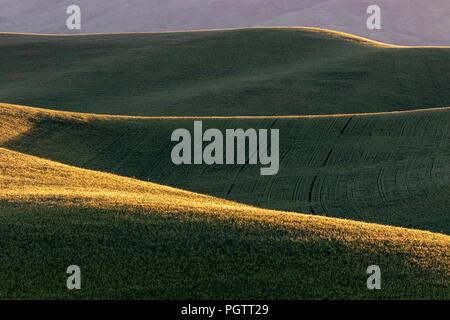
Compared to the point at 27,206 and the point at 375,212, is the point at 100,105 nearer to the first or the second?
the point at 375,212

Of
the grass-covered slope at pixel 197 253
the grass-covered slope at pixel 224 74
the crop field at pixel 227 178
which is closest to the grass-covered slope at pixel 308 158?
the crop field at pixel 227 178

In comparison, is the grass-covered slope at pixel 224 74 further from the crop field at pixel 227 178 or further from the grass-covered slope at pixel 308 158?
the grass-covered slope at pixel 308 158

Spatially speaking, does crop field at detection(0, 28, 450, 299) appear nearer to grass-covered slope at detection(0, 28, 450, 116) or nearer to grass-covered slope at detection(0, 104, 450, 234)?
grass-covered slope at detection(0, 104, 450, 234)

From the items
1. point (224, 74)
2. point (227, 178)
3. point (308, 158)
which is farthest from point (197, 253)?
point (224, 74)

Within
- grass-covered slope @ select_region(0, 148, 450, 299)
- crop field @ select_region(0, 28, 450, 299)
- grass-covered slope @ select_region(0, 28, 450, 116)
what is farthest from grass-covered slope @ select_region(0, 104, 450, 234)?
grass-covered slope @ select_region(0, 28, 450, 116)

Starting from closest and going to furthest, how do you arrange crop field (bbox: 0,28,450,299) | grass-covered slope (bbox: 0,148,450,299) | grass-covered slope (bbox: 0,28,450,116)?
grass-covered slope (bbox: 0,148,450,299), crop field (bbox: 0,28,450,299), grass-covered slope (bbox: 0,28,450,116)
